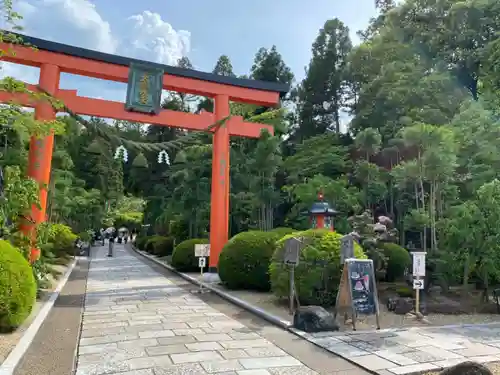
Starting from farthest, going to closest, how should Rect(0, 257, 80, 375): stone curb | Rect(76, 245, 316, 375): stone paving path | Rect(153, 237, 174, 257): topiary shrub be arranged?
Rect(153, 237, 174, 257): topiary shrub, Rect(76, 245, 316, 375): stone paving path, Rect(0, 257, 80, 375): stone curb

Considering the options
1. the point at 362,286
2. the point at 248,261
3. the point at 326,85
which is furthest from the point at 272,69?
the point at 362,286

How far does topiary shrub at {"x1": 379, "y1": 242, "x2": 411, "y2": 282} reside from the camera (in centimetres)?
1427

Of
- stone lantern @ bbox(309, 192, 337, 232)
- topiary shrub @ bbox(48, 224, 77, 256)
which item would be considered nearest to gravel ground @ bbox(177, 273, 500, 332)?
stone lantern @ bbox(309, 192, 337, 232)

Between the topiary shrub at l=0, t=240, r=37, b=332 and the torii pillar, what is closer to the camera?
the topiary shrub at l=0, t=240, r=37, b=332

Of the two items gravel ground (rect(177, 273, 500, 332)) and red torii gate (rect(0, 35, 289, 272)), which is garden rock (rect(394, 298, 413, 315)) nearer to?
gravel ground (rect(177, 273, 500, 332))

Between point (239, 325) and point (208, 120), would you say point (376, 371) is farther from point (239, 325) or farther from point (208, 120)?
point (208, 120)

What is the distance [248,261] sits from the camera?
1177 cm

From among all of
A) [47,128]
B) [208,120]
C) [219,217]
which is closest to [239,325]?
[47,128]

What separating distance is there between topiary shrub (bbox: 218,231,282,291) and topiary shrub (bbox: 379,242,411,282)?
457 centimetres

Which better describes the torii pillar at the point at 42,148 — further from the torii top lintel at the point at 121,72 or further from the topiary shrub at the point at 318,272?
the topiary shrub at the point at 318,272

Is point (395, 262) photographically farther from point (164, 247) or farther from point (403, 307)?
point (164, 247)

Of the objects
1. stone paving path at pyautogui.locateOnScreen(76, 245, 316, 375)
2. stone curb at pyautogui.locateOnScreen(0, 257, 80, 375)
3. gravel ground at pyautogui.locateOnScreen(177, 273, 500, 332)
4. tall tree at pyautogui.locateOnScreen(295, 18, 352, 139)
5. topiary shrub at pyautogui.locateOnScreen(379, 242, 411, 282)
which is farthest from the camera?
tall tree at pyautogui.locateOnScreen(295, 18, 352, 139)

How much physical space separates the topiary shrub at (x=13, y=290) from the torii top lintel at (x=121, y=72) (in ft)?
20.0

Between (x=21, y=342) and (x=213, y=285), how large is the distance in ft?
24.1
